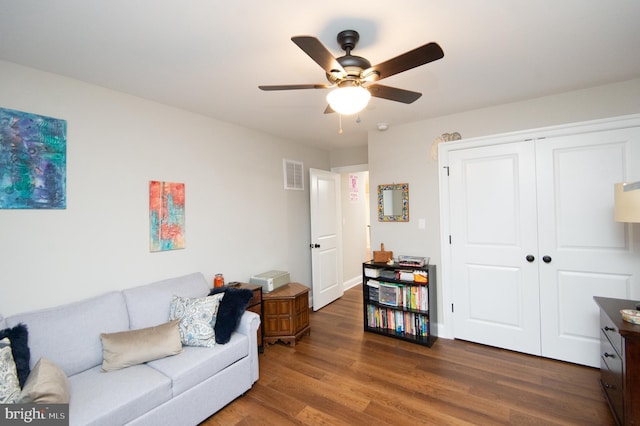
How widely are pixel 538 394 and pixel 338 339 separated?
1.82 metres

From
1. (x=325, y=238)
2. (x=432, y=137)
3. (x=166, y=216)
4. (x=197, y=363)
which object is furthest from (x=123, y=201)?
(x=432, y=137)

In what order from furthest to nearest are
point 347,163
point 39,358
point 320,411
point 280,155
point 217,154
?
point 347,163, point 280,155, point 217,154, point 320,411, point 39,358

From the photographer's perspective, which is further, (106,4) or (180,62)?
(180,62)

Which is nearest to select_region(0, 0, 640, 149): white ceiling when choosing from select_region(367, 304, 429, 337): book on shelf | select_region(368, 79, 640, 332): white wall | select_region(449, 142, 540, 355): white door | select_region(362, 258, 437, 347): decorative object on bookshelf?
select_region(368, 79, 640, 332): white wall

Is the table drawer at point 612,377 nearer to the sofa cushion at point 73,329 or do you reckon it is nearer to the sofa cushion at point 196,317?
the sofa cushion at point 196,317

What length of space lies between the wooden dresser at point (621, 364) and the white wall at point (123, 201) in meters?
3.21

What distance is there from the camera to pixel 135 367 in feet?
6.52

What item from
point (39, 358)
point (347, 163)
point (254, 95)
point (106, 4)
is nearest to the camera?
point (106, 4)

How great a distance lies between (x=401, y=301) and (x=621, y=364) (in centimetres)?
179

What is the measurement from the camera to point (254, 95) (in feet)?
8.50

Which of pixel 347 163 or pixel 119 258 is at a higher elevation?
pixel 347 163

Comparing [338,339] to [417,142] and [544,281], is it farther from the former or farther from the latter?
[417,142]

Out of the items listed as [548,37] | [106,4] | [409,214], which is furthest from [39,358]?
[548,37]

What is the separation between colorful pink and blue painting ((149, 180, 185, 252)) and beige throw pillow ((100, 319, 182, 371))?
30.9 inches
